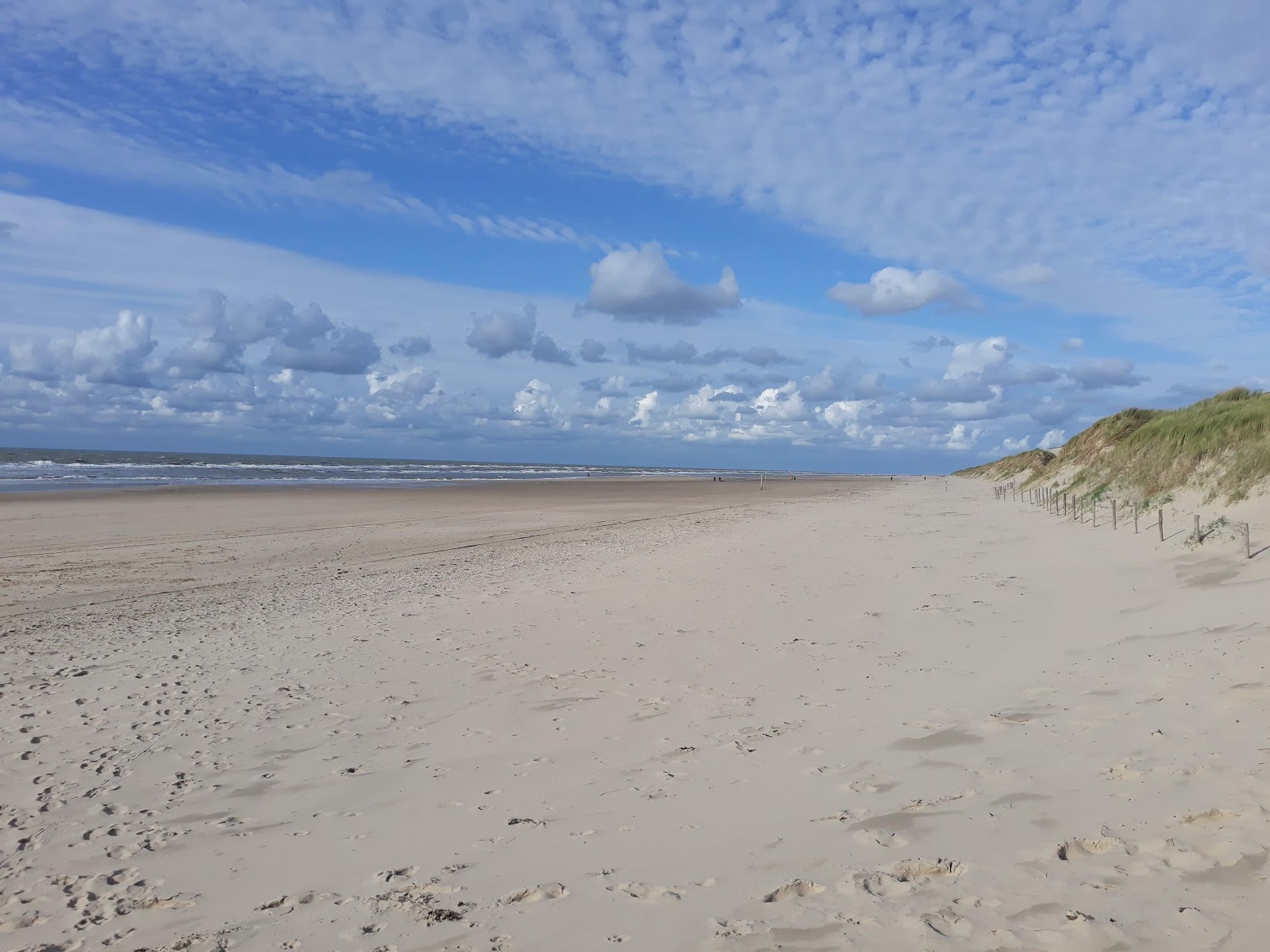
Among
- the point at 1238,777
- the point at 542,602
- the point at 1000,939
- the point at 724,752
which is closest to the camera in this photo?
the point at 1000,939

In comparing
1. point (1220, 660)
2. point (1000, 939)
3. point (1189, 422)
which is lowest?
point (1000, 939)

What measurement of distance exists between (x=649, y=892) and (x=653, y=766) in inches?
66.9

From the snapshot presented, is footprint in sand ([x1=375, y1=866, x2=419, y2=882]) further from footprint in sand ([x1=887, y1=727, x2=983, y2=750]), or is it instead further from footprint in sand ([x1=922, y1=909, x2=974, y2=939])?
footprint in sand ([x1=887, y1=727, x2=983, y2=750])

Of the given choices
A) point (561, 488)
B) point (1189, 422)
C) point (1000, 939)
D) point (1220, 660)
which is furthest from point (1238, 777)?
point (561, 488)

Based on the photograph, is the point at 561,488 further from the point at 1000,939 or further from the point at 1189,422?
the point at 1000,939

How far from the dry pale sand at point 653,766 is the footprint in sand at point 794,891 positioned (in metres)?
0.03

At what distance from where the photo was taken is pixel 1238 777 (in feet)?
15.4

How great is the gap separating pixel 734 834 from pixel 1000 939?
4.98 ft

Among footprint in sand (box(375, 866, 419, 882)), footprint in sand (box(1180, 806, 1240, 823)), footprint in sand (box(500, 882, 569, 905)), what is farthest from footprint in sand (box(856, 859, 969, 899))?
footprint in sand (box(375, 866, 419, 882))

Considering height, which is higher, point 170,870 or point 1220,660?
point 1220,660

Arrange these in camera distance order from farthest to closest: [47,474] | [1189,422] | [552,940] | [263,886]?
[47,474] < [1189,422] < [263,886] < [552,940]

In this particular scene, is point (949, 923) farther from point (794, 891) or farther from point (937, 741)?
point (937, 741)

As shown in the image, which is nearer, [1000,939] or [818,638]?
[1000,939]

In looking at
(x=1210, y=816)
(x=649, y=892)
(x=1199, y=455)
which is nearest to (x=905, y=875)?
(x=649, y=892)
